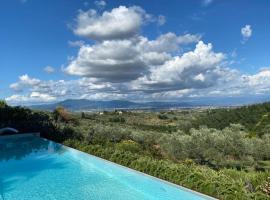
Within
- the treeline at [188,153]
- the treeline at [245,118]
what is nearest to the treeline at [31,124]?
the treeline at [188,153]

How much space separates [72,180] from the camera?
45.2 ft

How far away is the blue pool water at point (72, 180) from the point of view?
11.6 m

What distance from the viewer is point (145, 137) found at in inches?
1271

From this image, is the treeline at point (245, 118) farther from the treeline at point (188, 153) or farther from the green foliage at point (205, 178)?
the green foliage at point (205, 178)

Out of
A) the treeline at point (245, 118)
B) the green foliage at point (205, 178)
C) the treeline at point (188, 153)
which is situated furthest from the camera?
the treeline at point (245, 118)

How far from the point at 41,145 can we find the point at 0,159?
3.88 meters

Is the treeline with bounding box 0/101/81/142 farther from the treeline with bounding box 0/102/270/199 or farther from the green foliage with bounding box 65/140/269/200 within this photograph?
the green foliage with bounding box 65/140/269/200

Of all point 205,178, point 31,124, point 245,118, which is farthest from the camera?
point 245,118

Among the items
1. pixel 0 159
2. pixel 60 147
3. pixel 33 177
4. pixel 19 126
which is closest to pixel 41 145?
pixel 60 147

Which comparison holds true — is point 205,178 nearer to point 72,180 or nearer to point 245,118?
point 72,180

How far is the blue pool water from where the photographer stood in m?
11.6

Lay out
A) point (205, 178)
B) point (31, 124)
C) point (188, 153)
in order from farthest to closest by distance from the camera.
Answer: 1. point (31, 124)
2. point (188, 153)
3. point (205, 178)

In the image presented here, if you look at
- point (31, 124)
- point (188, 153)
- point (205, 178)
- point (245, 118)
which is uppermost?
point (31, 124)

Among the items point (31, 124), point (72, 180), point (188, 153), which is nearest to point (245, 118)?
point (188, 153)
